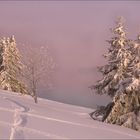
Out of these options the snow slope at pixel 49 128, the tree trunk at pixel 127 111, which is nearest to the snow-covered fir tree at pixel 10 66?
the tree trunk at pixel 127 111

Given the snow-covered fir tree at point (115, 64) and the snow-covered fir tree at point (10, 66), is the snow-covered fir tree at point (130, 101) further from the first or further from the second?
the snow-covered fir tree at point (10, 66)

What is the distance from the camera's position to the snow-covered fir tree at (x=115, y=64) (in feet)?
96.9

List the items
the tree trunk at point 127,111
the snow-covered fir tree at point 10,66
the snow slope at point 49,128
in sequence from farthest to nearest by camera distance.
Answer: the snow-covered fir tree at point 10,66
the tree trunk at point 127,111
the snow slope at point 49,128

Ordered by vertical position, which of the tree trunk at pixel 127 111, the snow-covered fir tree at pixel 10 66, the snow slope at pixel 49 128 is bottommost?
the snow-covered fir tree at pixel 10 66

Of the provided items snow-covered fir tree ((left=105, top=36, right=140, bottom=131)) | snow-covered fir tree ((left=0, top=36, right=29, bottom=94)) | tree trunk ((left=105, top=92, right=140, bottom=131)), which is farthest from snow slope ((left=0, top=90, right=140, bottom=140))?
snow-covered fir tree ((left=0, top=36, right=29, bottom=94))

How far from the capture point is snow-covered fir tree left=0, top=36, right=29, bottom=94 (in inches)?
2256

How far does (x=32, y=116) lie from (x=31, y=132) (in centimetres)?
416

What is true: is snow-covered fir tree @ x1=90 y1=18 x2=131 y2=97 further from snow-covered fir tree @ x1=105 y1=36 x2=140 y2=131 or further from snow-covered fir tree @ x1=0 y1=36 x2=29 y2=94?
snow-covered fir tree @ x1=0 y1=36 x2=29 y2=94

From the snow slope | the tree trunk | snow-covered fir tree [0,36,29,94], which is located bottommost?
snow-covered fir tree [0,36,29,94]

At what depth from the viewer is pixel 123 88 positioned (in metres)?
27.8

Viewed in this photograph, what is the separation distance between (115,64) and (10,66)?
99.7ft

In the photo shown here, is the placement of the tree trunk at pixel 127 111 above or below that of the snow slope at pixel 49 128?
below

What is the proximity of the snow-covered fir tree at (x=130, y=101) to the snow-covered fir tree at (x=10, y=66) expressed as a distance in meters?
30.9

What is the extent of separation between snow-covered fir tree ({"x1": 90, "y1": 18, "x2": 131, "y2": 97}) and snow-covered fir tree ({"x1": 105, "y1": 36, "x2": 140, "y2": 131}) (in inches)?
28.6
